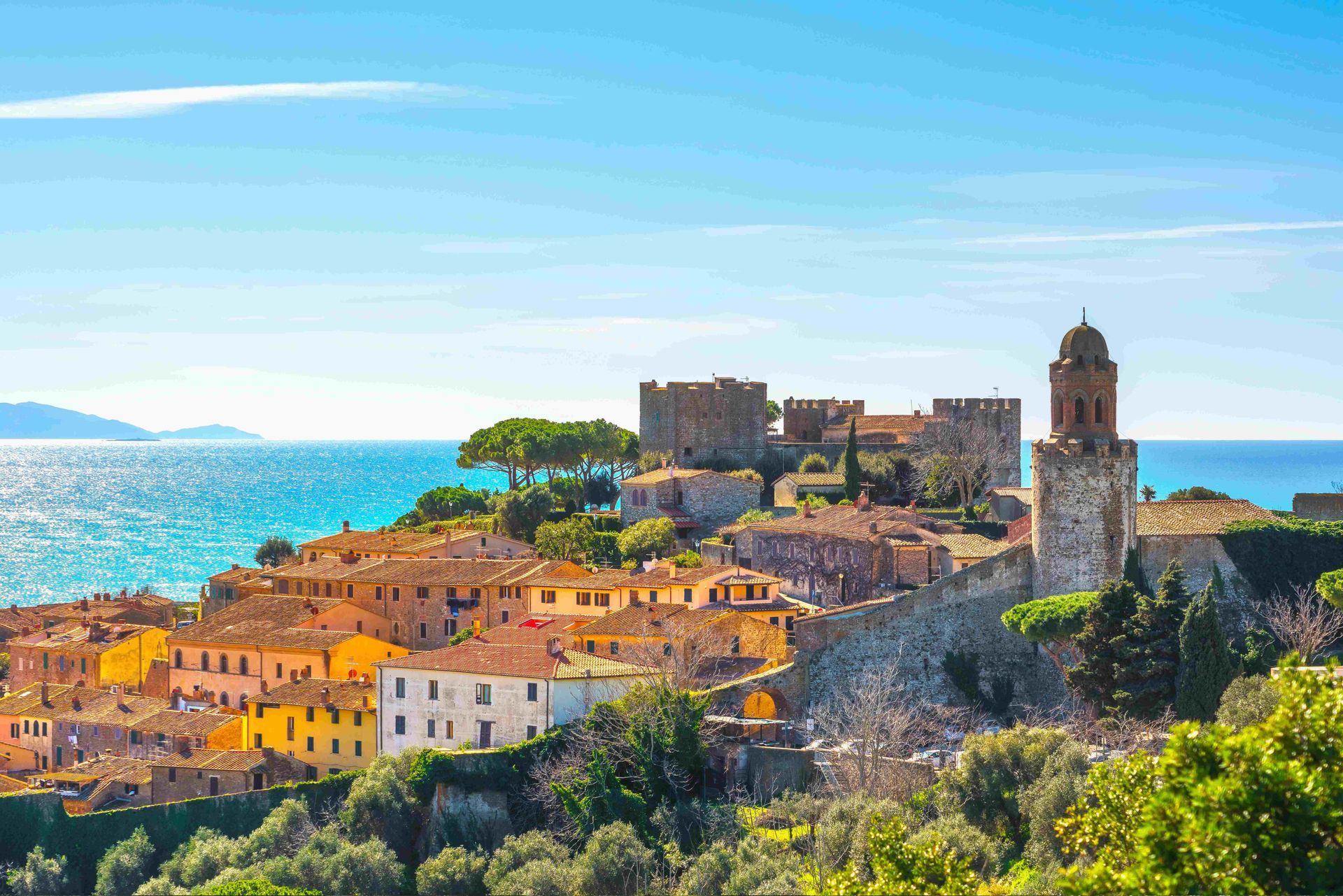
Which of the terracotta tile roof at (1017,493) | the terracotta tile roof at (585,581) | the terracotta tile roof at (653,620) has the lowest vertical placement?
the terracotta tile roof at (653,620)

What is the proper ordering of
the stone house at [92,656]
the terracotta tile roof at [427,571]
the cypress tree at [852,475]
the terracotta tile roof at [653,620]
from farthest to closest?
the cypress tree at [852,475]
the stone house at [92,656]
the terracotta tile roof at [427,571]
the terracotta tile roof at [653,620]

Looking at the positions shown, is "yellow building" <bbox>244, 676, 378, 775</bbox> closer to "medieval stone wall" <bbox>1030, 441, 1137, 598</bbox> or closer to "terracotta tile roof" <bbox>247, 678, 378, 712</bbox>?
"terracotta tile roof" <bbox>247, 678, 378, 712</bbox>

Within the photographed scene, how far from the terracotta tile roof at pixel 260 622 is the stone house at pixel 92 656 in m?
2.17

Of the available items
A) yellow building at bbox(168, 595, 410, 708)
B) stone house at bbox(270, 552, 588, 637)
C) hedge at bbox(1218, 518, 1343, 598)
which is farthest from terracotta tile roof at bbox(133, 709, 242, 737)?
hedge at bbox(1218, 518, 1343, 598)

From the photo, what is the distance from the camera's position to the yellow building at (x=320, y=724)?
39.2 metres

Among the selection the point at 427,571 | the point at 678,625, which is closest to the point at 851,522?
the point at 678,625

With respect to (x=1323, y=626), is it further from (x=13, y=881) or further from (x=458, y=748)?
(x=13, y=881)

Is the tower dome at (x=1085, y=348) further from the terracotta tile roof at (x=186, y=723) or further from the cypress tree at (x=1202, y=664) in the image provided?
the terracotta tile roof at (x=186, y=723)

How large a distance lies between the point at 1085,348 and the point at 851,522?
38.1 feet

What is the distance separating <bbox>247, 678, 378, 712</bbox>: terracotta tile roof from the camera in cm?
3972

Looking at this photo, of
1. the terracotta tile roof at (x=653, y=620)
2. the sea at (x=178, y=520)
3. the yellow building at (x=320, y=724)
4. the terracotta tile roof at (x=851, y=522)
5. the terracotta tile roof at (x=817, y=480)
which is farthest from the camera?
the sea at (x=178, y=520)

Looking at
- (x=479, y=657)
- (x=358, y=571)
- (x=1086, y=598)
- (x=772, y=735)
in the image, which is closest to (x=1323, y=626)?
(x=1086, y=598)

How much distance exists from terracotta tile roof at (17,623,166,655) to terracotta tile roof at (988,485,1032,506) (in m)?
29.5

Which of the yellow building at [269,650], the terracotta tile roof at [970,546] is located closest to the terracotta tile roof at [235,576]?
the yellow building at [269,650]
